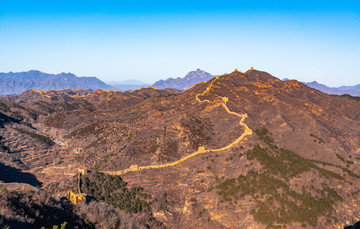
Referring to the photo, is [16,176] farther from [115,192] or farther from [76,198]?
[76,198]

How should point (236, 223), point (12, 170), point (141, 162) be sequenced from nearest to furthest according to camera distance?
point (236, 223) < point (141, 162) < point (12, 170)

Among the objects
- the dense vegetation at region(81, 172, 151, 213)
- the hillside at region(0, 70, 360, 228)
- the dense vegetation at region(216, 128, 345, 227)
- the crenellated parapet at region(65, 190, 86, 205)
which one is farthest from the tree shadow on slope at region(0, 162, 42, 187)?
the dense vegetation at region(216, 128, 345, 227)

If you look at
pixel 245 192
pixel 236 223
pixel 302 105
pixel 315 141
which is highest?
pixel 302 105

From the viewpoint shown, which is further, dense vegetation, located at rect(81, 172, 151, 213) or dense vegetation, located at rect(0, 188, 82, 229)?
dense vegetation, located at rect(81, 172, 151, 213)

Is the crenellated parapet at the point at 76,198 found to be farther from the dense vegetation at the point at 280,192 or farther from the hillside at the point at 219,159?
the dense vegetation at the point at 280,192

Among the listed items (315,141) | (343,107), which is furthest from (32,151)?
(343,107)

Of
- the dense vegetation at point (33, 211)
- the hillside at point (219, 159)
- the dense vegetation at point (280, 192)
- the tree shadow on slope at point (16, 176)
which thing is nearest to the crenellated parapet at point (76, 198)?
the dense vegetation at point (33, 211)

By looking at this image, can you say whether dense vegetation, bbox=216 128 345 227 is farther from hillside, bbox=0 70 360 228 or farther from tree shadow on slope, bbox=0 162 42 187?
tree shadow on slope, bbox=0 162 42 187

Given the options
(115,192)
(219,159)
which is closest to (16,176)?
(115,192)

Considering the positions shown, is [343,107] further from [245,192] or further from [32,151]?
[32,151]
